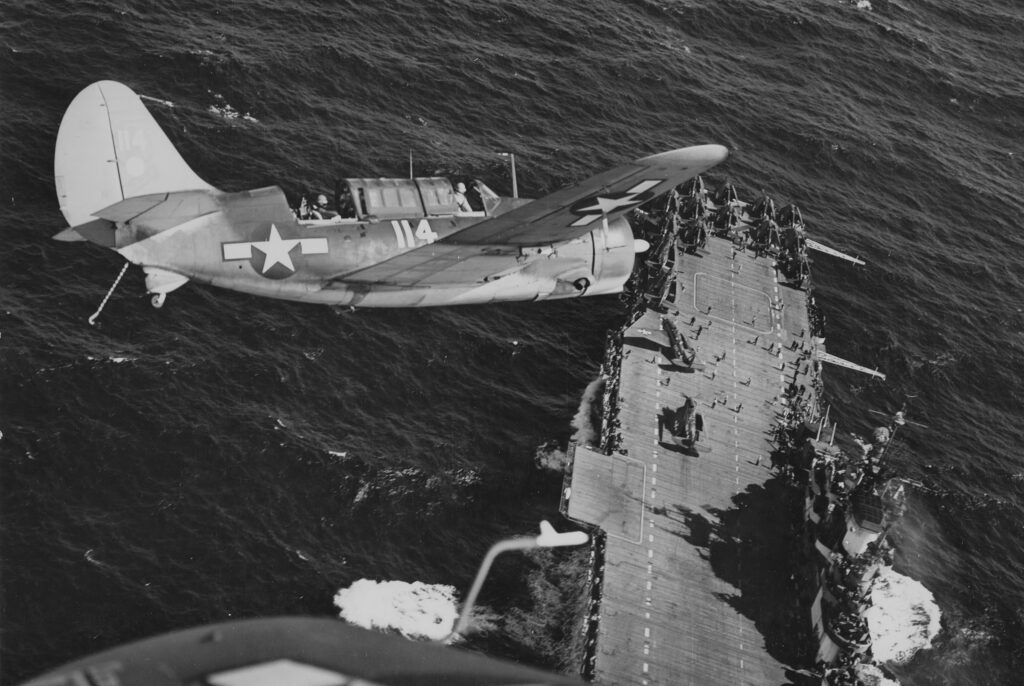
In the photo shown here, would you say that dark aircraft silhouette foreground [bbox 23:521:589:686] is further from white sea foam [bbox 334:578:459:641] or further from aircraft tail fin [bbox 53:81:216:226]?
aircraft tail fin [bbox 53:81:216:226]

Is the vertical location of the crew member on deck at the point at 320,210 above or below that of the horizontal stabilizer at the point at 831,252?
above

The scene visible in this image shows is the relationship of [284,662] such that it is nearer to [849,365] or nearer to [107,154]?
[107,154]

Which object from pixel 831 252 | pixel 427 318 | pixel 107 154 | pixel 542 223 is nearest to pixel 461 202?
pixel 542 223

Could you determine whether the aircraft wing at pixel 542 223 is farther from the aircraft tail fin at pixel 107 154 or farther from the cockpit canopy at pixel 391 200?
the aircraft tail fin at pixel 107 154

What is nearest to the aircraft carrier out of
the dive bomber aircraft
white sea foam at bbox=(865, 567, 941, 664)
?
white sea foam at bbox=(865, 567, 941, 664)

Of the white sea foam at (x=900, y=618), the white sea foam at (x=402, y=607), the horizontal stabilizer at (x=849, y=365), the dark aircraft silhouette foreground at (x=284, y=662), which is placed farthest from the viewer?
the horizontal stabilizer at (x=849, y=365)

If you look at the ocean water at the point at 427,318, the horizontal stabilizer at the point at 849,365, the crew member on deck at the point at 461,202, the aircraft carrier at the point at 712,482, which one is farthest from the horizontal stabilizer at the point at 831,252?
the crew member on deck at the point at 461,202

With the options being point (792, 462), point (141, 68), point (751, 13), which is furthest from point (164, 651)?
point (751, 13)
